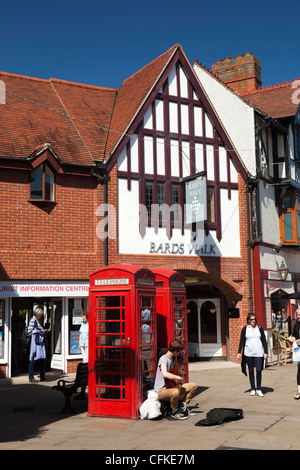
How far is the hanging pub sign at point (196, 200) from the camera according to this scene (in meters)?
17.0

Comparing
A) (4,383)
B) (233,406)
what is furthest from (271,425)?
(4,383)

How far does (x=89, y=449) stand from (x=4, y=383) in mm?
7939

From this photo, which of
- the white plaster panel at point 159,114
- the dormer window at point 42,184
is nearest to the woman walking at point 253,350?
the dormer window at point 42,184

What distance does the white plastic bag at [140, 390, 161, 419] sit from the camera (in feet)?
30.2

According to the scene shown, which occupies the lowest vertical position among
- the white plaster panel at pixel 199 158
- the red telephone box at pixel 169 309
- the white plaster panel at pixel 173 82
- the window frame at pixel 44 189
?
the red telephone box at pixel 169 309

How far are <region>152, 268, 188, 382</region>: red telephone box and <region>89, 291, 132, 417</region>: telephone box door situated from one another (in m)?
1.79

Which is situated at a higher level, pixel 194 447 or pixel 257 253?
pixel 257 253

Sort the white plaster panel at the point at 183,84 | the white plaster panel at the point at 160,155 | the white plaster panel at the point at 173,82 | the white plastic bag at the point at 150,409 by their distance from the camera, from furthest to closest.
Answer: the white plaster panel at the point at 183,84
the white plaster panel at the point at 173,82
the white plaster panel at the point at 160,155
the white plastic bag at the point at 150,409

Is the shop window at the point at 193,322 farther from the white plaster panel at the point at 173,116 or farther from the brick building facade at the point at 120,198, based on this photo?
the white plaster panel at the point at 173,116

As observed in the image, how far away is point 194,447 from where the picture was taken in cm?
718

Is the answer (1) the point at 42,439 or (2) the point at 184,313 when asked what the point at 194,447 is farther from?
(2) the point at 184,313

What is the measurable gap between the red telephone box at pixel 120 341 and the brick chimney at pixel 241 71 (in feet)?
60.1

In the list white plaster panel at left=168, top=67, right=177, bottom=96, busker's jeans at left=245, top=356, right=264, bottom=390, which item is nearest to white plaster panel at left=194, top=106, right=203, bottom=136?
white plaster panel at left=168, top=67, right=177, bottom=96

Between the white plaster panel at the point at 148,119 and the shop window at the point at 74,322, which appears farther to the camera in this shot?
the white plaster panel at the point at 148,119
